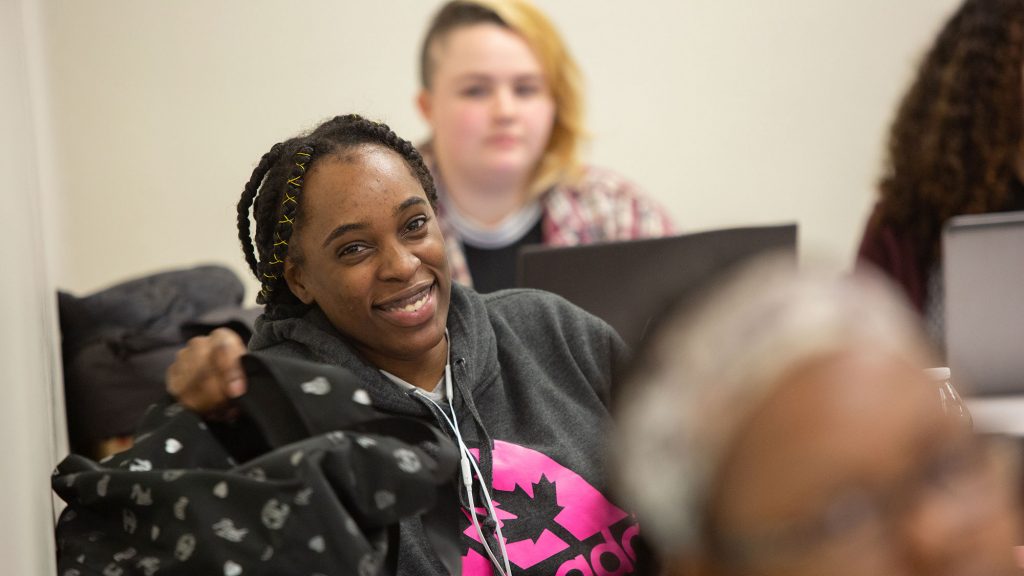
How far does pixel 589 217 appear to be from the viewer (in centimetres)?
262

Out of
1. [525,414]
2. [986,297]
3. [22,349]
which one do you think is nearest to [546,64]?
[986,297]

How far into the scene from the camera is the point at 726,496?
54 cm

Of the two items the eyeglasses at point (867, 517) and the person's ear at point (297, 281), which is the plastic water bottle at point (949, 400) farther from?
the person's ear at point (297, 281)

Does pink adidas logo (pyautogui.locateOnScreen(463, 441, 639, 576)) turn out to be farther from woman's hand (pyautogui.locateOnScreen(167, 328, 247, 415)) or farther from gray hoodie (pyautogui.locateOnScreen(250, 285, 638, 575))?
woman's hand (pyautogui.locateOnScreen(167, 328, 247, 415))

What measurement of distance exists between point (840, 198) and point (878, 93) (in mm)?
406

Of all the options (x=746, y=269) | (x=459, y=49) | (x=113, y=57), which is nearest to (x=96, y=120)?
(x=113, y=57)

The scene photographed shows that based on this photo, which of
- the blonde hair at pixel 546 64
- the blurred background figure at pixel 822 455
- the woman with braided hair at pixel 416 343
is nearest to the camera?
the blurred background figure at pixel 822 455

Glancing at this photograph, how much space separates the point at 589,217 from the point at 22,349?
4.99 ft

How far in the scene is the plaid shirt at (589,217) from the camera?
8.47 feet

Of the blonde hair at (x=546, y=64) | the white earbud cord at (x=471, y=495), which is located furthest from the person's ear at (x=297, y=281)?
the blonde hair at (x=546, y=64)

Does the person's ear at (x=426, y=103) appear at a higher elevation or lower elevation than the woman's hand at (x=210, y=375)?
higher

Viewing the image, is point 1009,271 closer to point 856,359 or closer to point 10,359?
point 856,359

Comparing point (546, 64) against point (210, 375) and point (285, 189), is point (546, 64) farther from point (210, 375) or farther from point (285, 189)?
point (210, 375)

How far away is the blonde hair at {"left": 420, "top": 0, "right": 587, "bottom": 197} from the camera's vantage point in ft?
8.91
